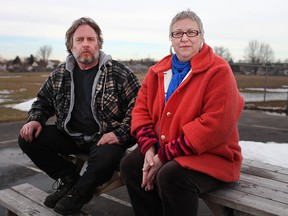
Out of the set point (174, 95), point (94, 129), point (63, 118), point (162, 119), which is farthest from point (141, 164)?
point (63, 118)

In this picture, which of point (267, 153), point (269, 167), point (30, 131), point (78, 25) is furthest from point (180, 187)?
point (267, 153)

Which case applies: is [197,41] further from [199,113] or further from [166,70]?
[199,113]

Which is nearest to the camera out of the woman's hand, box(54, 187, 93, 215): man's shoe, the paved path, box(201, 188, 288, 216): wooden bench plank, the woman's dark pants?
box(201, 188, 288, 216): wooden bench plank

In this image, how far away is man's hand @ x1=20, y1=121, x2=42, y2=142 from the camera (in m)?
3.32

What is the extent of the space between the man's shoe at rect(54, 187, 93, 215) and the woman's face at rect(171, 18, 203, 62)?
54.7 inches

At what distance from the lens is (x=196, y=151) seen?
2438 millimetres

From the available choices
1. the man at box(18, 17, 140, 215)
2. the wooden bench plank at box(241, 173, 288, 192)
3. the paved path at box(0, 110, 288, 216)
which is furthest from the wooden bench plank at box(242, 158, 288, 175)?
the man at box(18, 17, 140, 215)

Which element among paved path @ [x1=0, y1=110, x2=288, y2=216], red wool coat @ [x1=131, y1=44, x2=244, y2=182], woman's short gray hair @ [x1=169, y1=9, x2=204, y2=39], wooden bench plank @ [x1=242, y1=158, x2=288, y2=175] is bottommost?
paved path @ [x1=0, y1=110, x2=288, y2=216]

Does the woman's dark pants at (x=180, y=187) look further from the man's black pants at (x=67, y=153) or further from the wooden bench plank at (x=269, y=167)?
the wooden bench plank at (x=269, y=167)

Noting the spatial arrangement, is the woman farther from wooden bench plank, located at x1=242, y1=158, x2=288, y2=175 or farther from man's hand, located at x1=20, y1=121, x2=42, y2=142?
man's hand, located at x1=20, y1=121, x2=42, y2=142

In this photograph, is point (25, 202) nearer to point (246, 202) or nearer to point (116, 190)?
point (116, 190)

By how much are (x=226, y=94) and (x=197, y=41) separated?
507 millimetres

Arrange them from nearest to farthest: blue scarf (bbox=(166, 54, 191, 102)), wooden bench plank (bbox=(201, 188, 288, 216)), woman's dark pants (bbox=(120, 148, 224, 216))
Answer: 1. wooden bench plank (bbox=(201, 188, 288, 216))
2. woman's dark pants (bbox=(120, 148, 224, 216))
3. blue scarf (bbox=(166, 54, 191, 102))

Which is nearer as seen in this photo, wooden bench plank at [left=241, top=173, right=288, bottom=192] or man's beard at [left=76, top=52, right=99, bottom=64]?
wooden bench plank at [left=241, top=173, right=288, bottom=192]
